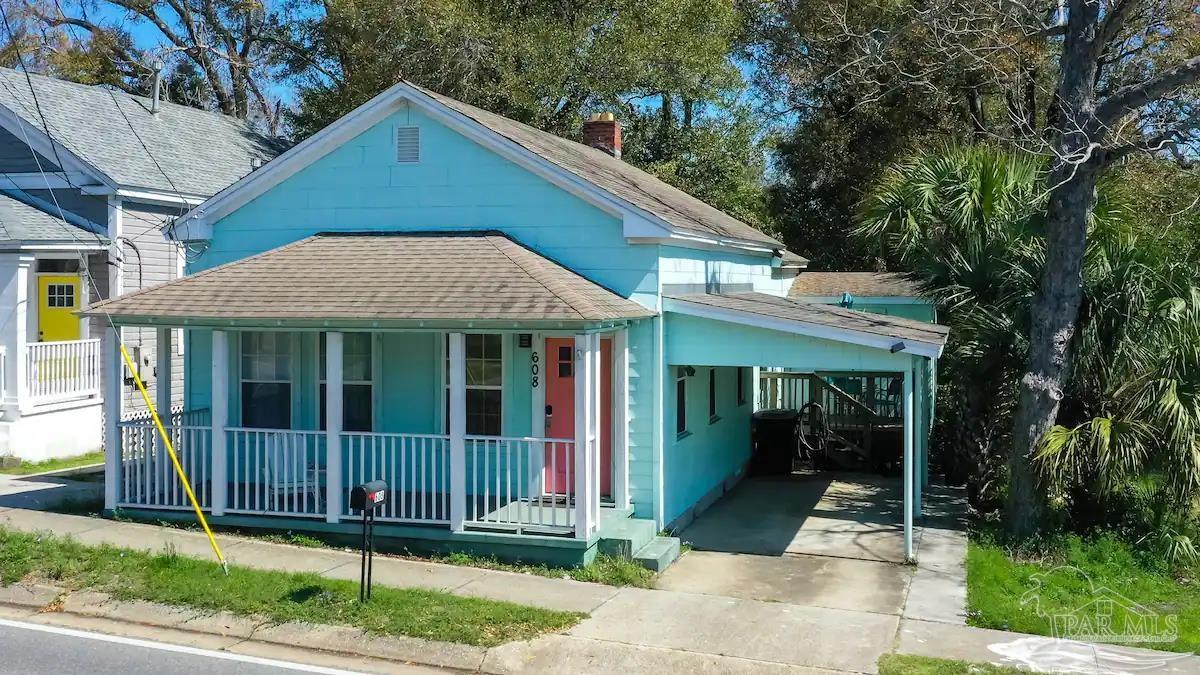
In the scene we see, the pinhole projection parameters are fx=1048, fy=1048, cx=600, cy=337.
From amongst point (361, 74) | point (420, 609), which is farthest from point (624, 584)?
point (361, 74)

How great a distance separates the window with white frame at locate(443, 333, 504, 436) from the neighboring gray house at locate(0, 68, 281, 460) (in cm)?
592

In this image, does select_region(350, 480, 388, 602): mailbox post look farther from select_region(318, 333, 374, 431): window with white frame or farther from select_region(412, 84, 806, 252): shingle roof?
select_region(412, 84, 806, 252): shingle roof

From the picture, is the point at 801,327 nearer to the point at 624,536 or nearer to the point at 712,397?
the point at 624,536

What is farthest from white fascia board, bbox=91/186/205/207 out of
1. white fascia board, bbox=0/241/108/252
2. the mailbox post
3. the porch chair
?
the mailbox post

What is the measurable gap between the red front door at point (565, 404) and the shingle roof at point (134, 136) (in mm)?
10322

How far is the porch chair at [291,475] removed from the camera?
1149 centimetres

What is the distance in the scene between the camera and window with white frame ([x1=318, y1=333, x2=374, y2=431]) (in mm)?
12758

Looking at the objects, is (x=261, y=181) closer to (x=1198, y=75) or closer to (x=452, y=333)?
(x=452, y=333)

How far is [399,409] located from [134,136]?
38.2 feet

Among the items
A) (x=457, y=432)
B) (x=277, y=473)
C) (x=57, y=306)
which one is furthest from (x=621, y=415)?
(x=57, y=306)

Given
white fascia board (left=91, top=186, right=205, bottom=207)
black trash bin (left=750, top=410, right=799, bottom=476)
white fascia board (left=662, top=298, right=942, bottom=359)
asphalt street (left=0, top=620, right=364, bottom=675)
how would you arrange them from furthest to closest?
white fascia board (left=91, top=186, right=205, bottom=207), black trash bin (left=750, top=410, right=799, bottom=476), white fascia board (left=662, top=298, right=942, bottom=359), asphalt street (left=0, top=620, right=364, bottom=675)

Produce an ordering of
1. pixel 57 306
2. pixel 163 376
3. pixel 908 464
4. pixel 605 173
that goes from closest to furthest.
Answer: pixel 908 464
pixel 163 376
pixel 605 173
pixel 57 306

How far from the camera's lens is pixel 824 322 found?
11.4 metres

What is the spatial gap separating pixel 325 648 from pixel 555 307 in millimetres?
3922
